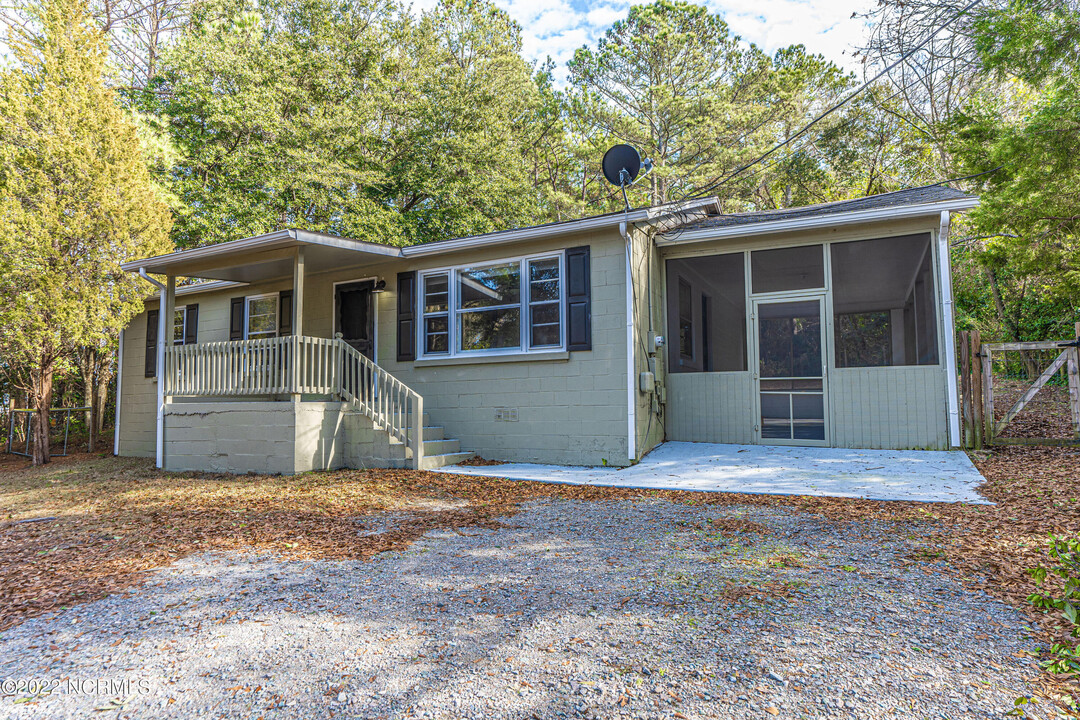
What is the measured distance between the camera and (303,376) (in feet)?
24.7

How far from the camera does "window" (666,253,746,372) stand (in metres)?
8.32

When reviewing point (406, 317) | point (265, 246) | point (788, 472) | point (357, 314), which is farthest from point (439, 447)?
point (788, 472)

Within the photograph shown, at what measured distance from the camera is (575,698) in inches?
78.7

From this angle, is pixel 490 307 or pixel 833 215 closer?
pixel 833 215

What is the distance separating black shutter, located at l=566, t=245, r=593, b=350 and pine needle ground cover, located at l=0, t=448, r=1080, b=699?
2.07 metres

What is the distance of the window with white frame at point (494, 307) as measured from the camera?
794 cm

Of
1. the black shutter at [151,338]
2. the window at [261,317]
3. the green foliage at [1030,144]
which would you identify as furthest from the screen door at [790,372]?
the black shutter at [151,338]

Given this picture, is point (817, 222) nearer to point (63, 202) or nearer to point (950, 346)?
point (950, 346)

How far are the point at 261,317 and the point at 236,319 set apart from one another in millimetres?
616

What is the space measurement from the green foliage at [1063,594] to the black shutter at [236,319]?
10.9 m

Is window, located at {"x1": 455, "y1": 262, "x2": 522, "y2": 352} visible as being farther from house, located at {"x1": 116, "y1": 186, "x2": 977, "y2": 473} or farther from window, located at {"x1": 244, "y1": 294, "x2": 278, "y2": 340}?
window, located at {"x1": 244, "y1": 294, "x2": 278, "y2": 340}

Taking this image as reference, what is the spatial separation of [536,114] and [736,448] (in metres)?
15.6

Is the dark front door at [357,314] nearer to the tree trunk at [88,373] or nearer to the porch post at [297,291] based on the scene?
the porch post at [297,291]

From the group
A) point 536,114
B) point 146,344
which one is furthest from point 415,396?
point 536,114
